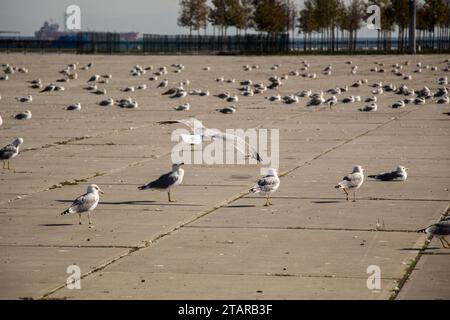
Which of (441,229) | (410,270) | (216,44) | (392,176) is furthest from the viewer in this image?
(216,44)

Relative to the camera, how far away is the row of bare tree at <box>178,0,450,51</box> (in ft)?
396

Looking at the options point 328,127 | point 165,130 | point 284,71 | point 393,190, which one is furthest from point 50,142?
point 284,71

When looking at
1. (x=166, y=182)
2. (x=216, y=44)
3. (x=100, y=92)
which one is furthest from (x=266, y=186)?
(x=216, y=44)

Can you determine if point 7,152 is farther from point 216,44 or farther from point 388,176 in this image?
point 216,44

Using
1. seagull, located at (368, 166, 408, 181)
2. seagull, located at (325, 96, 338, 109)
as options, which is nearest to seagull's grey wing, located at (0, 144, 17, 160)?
seagull, located at (368, 166, 408, 181)

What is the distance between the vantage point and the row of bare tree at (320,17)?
121 meters

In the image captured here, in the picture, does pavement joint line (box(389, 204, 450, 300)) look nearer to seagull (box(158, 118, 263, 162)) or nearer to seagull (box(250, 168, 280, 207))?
seagull (box(250, 168, 280, 207))

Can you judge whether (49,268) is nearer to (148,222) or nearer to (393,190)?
(148,222)

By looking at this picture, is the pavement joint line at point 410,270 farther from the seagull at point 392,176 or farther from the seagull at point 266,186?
the seagull at point 392,176

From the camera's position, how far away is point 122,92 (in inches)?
1897

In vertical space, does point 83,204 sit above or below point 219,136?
below

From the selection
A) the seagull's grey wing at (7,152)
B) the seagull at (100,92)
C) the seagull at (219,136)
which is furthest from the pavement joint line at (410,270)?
the seagull at (100,92)

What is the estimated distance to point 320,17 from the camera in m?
126

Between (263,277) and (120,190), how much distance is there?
270 inches
